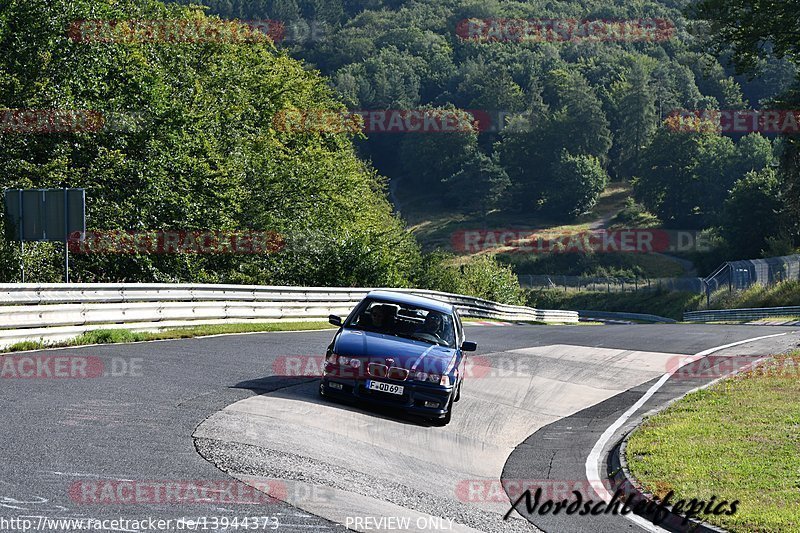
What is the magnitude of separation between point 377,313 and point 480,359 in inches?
273

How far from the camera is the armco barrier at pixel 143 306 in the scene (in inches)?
620

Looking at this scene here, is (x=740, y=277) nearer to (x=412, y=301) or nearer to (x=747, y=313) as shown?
(x=747, y=313)

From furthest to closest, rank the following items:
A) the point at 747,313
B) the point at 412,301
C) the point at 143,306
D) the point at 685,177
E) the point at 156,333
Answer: the point at 685,177, the point at 747,313, the point at 143,306, the point at 156,333, the point at 412,301

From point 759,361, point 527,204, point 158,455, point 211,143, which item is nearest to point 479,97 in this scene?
point 527,204

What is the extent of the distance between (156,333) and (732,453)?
12111 mm

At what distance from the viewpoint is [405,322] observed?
13516mm

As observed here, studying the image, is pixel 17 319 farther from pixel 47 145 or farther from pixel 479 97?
pixel 479 97

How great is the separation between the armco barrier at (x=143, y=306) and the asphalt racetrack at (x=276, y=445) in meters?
0.90

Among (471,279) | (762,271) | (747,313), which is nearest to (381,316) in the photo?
(747,313)

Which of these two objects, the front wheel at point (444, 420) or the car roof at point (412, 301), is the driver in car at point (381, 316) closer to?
the car roof at point (412, 301)

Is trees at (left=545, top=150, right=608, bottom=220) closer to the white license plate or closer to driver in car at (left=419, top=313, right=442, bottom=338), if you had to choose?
driver in car at (left=419, top=313, right=442, bottom=338)

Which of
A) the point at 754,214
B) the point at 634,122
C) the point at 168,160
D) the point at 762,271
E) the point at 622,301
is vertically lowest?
the point at 622,301

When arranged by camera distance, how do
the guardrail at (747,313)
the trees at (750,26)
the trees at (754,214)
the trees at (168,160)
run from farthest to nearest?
the trees at (754,214), the guardrail at (747,313), the trees at (750,26), the trees at (168,160)

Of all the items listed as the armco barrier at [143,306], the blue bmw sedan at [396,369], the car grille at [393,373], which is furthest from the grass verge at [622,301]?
the car grille at [393,373]
